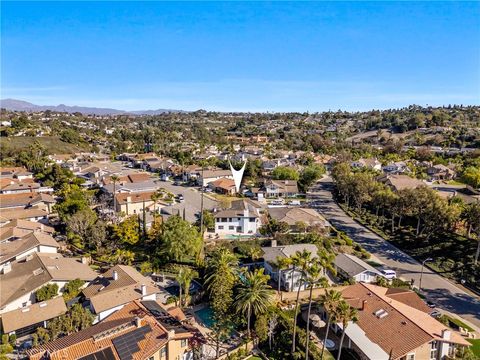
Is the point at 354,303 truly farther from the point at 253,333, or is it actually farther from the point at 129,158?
the point at 129,158

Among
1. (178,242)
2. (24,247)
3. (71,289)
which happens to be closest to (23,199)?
(24,247)

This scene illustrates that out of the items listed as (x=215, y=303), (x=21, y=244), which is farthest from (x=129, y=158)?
(x=215, y=303)

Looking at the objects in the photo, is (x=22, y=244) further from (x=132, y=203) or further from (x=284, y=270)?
(x=284, y=270)

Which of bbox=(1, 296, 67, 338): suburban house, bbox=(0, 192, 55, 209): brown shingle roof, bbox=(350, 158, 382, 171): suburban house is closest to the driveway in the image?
bbox=(0, 192, 55, 209): brown shingle roof

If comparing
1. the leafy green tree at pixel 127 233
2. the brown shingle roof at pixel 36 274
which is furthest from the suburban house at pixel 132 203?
the brown shingle roof at pixel 36 274

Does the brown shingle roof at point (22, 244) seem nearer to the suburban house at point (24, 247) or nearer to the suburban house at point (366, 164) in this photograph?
the suburban house at point (24, 247)

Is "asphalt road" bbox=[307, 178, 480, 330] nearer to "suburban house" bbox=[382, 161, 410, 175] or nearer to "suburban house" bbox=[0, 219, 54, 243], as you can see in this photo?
"suburban house" bbox=[382, 161, 410, 175]
